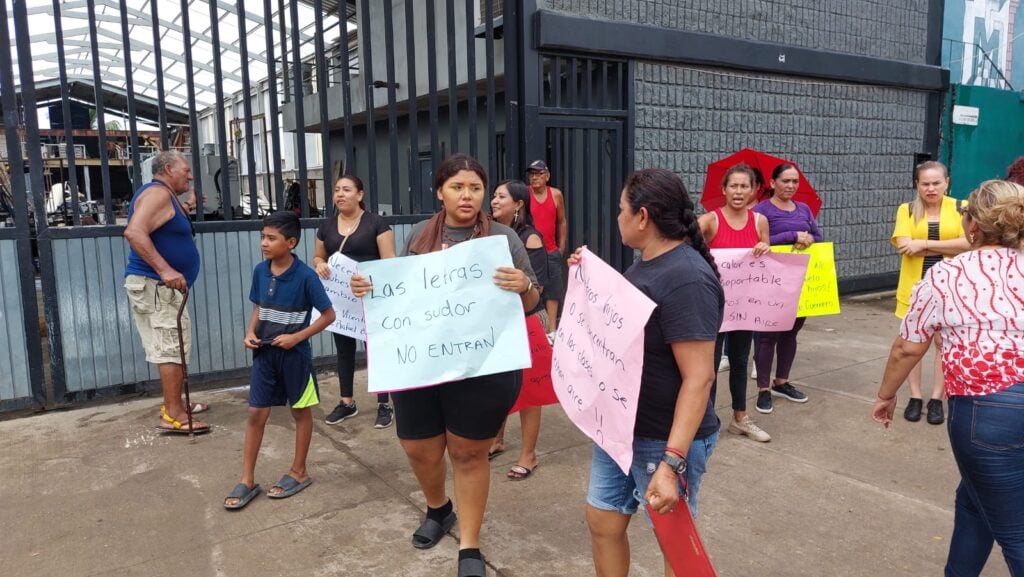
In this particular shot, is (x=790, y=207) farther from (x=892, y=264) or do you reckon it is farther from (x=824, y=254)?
(x=892, y=264)

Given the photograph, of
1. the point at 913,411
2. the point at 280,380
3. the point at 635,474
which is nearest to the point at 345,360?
the point at 280,380

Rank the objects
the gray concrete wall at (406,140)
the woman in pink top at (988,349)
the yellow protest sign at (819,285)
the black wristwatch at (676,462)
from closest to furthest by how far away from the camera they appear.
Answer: the black wristwatch at (676,462) → the woman in pink top at (988,349) → the yellow protest sign at (819,285) → the gray concrete wall at (406,140)

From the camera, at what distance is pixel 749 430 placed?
4621 mm

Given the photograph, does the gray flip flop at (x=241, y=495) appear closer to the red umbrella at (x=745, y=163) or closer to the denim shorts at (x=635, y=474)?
the denim shorts at (x=635, y=474)

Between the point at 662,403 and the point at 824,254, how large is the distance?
3803 millimetres

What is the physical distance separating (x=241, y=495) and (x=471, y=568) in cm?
146

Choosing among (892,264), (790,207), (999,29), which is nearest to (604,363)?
(790,207)

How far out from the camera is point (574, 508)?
3.64 metres

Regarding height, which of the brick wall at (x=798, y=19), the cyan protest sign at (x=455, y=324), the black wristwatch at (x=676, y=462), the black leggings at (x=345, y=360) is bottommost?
the black leggings at (x=345, y=360)

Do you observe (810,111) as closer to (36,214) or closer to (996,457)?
(996,457)

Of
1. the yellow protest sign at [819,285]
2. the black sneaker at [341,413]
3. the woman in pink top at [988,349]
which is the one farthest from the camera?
the yellow protest sign at [819,285]

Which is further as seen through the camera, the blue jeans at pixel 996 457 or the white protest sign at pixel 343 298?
the white protest sign at pixel 343 298

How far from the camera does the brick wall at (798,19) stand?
7477 mm

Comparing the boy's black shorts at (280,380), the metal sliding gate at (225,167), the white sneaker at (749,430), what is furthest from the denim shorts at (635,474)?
the metal sliding gate at (225,167)
